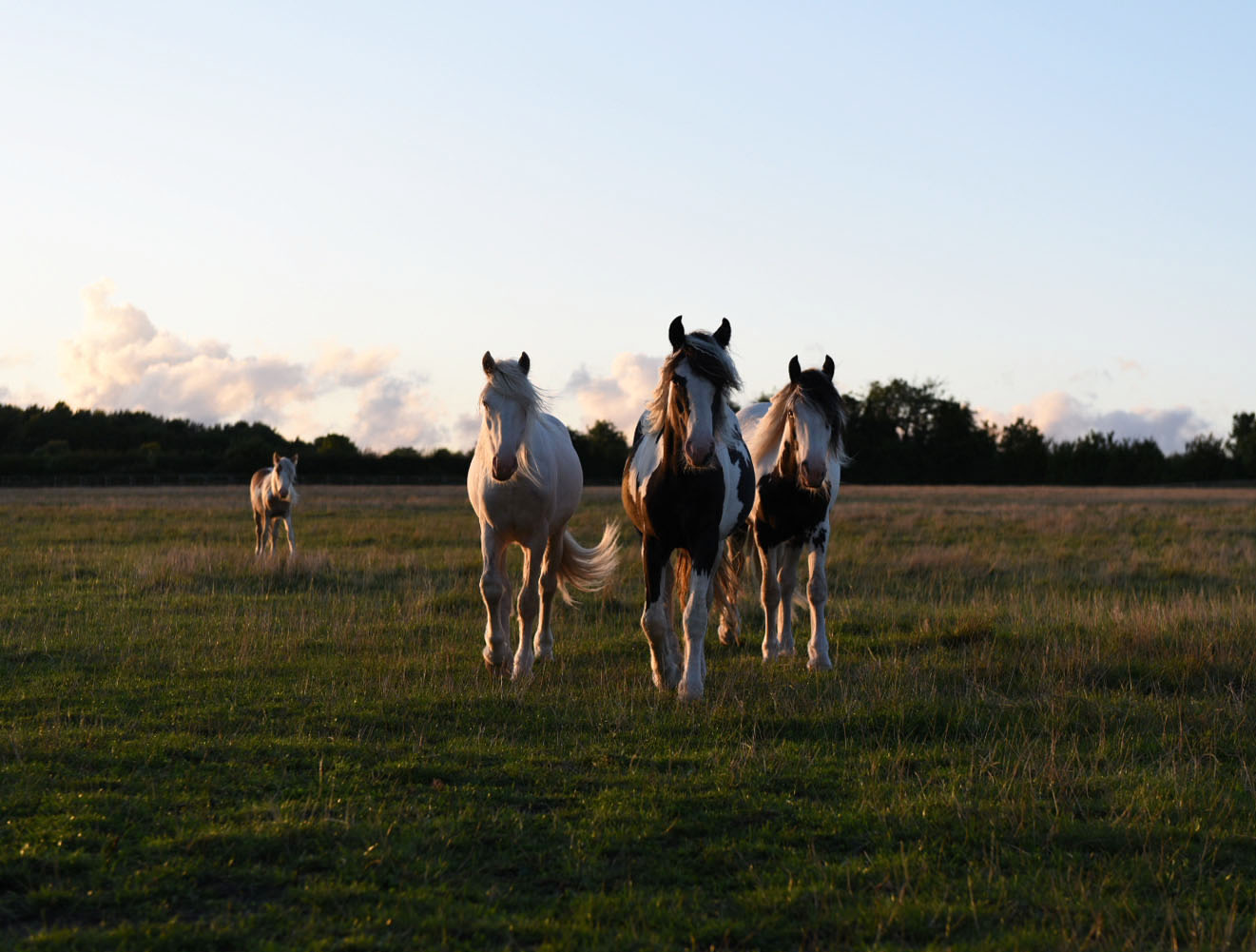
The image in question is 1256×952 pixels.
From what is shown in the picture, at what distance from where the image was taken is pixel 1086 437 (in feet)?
287

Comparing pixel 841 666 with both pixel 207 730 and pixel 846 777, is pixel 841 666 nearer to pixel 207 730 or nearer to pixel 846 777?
pixel 846 777

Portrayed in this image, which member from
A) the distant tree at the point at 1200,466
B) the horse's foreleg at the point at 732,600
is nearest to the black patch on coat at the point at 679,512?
the horse's foreleg at the point at 732,600

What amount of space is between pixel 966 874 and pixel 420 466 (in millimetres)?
64500

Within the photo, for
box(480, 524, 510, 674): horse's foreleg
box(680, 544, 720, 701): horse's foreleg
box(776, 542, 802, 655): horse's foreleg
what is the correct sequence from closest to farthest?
1. box(680, 544, 720, 701): horse's foreleg
2. box(480, 524, 510, 674): horse's foreleg
3. box(776, 542, 802, 655): horse's foreleg

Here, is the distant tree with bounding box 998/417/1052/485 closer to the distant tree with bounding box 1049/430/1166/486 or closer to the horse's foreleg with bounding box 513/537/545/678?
the distant tree with bounding box 1049/430/1166/486

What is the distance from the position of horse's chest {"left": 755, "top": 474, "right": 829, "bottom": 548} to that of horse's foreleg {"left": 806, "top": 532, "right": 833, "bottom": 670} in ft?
0.54

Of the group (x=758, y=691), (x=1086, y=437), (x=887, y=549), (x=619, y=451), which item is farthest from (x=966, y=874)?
(x=1086, y=437)

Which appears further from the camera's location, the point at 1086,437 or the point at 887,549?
the point at 1086,437

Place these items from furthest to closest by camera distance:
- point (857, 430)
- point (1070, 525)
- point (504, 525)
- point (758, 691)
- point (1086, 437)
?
point (1086, 437) → point (857, 430) → point (1070, 525) → point (504, 525) → point (758, 691)

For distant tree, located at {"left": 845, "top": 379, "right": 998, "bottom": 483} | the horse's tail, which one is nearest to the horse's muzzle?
the horse's tail

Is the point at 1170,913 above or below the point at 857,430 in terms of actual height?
below

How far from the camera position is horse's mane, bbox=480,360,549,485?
7.56 m

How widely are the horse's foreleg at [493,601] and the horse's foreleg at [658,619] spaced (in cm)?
122

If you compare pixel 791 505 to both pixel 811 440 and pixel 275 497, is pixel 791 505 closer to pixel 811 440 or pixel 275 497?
pixel 811 440
